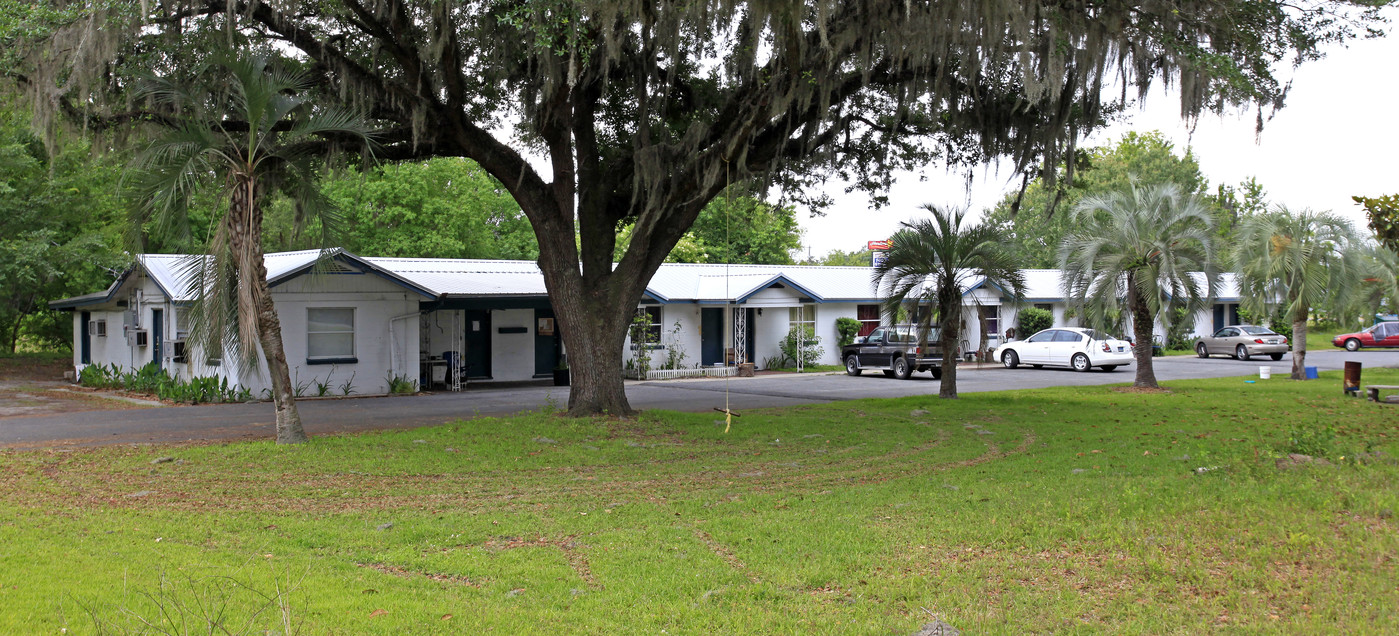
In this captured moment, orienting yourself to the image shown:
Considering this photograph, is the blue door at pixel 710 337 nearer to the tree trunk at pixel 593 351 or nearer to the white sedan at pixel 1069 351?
the white sedan at pixel 1069 351

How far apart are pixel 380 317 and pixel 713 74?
10268 millimetres

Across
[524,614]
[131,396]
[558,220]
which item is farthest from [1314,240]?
[131,396]

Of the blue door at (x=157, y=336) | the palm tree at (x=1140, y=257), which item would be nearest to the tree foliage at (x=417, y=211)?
the blue door at (x=157, y=336)

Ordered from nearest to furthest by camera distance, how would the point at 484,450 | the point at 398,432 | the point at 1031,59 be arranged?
1. the point at 1031,59
2. the point at 484,450
3. the point at 398,432

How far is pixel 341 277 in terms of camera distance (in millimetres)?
19984

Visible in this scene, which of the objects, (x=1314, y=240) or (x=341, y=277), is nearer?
(x=341, y=277)

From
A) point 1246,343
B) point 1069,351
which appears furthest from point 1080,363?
point 1246,343

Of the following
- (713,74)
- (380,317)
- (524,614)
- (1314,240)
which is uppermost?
(713,74)

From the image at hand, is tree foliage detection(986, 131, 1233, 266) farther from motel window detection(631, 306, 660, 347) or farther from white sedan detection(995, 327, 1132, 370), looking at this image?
motel window detection(631, 306, 660, 347)

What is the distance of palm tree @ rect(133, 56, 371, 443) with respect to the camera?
34.3 feet

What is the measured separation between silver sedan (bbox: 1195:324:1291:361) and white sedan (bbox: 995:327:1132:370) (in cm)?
834

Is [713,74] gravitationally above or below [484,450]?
above

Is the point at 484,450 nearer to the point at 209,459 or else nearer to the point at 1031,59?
the point at 209,459

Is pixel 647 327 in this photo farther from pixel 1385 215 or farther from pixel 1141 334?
pixel 1385 215
